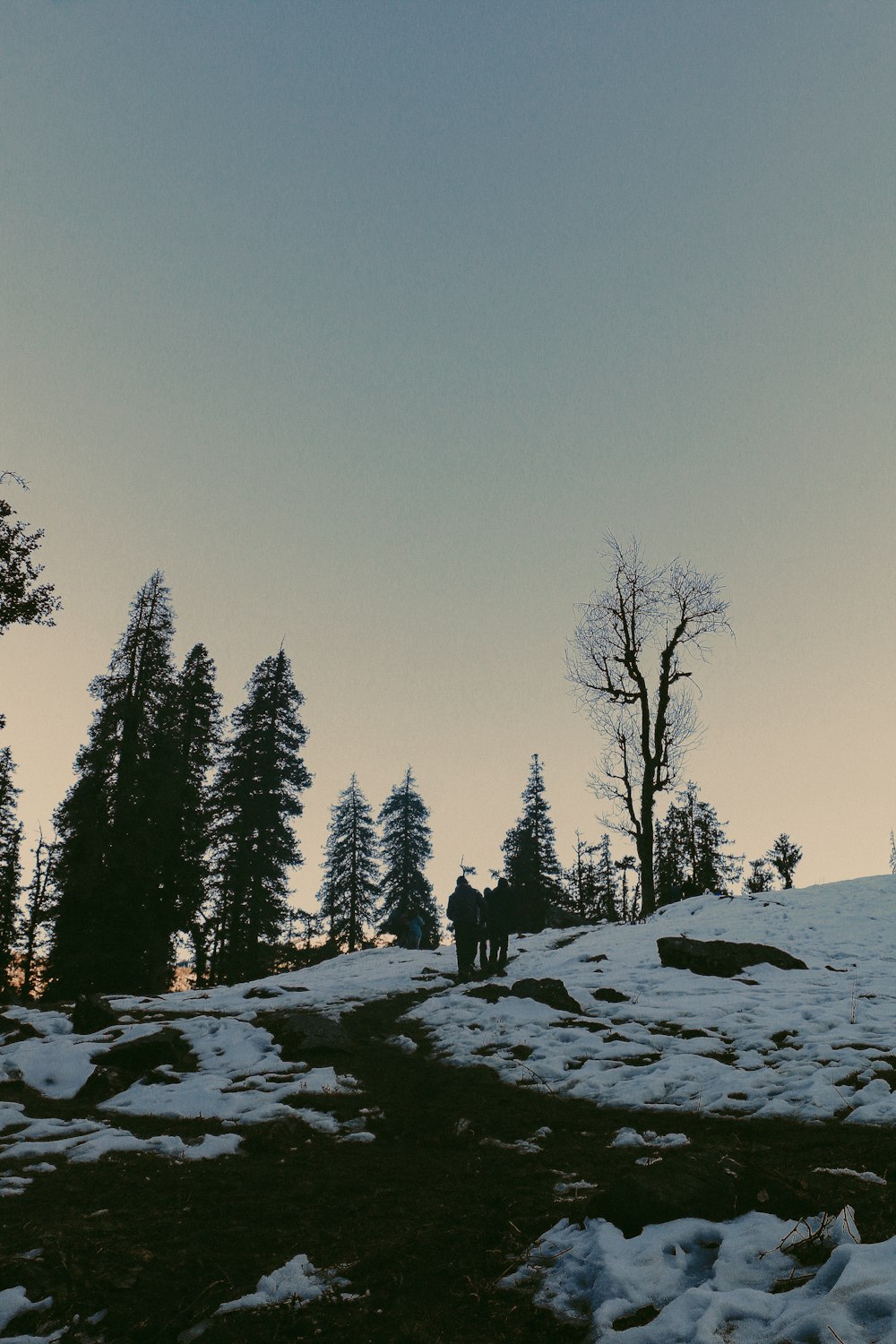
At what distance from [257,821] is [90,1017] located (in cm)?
1995

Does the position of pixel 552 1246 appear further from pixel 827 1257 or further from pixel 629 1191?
pixel 827 1257

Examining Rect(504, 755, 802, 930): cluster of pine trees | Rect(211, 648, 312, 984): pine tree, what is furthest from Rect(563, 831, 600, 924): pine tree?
Rect(211, 648, 312, 984): pine tree

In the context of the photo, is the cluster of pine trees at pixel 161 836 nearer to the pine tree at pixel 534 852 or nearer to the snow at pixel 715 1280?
the pine tree at pixel 534 852

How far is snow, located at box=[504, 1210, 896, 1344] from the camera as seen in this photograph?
291cm

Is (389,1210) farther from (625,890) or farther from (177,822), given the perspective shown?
(625,890)

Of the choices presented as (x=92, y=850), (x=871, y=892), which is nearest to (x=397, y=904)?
(x=92, y=850)

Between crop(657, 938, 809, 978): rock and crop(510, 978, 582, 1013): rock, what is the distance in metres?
2.93

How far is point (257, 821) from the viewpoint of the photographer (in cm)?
3189

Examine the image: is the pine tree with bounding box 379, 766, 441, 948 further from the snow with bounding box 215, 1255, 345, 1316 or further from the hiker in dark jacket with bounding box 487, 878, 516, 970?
the snow with bounding box 215, 1255, 345, 1316

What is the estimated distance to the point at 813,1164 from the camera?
5.11 meters

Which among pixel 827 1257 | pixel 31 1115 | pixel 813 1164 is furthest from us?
pixel 31 1115

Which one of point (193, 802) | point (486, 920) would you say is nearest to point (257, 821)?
point (193, 802)

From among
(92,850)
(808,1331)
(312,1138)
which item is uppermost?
(92,850)

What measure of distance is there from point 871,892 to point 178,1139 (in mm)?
18454
